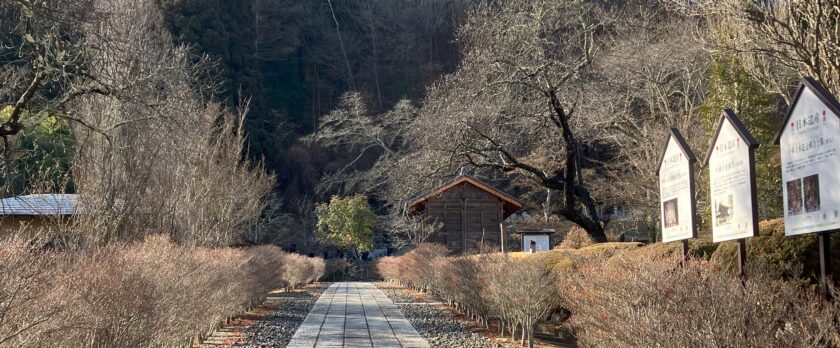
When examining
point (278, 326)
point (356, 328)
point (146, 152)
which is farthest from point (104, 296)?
point (146, 152)

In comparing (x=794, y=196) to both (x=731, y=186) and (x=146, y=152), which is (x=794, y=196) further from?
(x=146, y=152)

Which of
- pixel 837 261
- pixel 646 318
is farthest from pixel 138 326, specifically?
pixel 837 261

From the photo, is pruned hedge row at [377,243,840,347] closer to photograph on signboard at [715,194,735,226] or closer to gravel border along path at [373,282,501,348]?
photograph on signboard at [715,194,735,226]

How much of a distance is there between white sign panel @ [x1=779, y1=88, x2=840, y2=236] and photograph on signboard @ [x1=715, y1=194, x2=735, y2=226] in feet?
2.06

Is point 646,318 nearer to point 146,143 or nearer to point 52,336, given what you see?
point 52,336

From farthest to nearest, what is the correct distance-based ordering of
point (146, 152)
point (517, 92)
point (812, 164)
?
point (517, 92), point (146, 152), point (812, 164)

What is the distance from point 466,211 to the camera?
3884 cm

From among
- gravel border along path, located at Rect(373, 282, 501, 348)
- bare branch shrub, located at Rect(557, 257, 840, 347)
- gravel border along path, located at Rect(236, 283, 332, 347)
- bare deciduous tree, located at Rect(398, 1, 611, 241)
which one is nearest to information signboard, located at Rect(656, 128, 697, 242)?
bare branch shrub, located at Rect(557, 257, 840, 347)

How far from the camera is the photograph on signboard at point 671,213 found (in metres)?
9.81

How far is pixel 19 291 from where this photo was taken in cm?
568

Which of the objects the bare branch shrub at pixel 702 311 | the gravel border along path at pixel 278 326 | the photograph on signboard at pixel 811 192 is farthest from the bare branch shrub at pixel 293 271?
the photograph on signboard at pixel 811 192

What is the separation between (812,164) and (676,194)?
2.65 m

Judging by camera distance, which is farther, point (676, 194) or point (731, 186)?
point (676, 194)

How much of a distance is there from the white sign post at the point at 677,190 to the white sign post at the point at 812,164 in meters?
1.56
